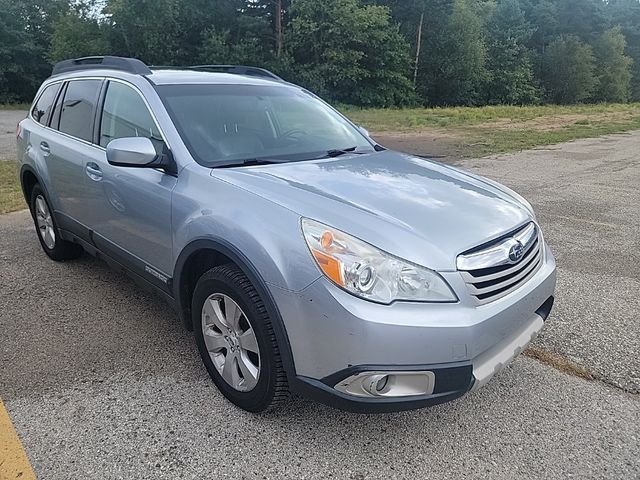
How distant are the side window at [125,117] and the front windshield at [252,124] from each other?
157 mm

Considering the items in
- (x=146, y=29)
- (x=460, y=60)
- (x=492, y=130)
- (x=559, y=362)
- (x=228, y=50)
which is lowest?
(x=460, y=60)

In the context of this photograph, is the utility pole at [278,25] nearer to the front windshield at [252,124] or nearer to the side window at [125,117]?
the front windshield at [252,124]

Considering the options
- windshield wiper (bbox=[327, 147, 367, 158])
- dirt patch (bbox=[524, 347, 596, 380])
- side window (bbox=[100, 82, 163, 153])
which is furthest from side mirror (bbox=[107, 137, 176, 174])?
dirt patch (bbox=[524, 347, 596, 380])

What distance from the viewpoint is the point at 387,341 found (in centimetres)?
206

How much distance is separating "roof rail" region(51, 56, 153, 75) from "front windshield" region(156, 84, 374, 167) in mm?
404

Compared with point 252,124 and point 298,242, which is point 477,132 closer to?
point 252,124

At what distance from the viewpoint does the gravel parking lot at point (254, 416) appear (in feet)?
7.45

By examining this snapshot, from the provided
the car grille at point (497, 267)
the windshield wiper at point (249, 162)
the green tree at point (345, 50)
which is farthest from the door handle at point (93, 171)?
the green tree at point (345, 50)

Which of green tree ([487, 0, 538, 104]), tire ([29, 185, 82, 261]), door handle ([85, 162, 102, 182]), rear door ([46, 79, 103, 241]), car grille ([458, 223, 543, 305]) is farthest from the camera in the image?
green tree ([487, 0, 538, 104])

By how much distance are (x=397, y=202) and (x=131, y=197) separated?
165 centimetres

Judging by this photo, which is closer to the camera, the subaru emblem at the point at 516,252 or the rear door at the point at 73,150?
the subaru emblem at the point at 516,252

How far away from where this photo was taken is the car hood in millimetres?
2246

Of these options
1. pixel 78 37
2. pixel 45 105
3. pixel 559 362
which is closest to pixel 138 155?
pixel 45 105

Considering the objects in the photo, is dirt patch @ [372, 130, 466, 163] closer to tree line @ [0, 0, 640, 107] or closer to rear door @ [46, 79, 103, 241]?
rear door @ [46, 79, 103, 241]
